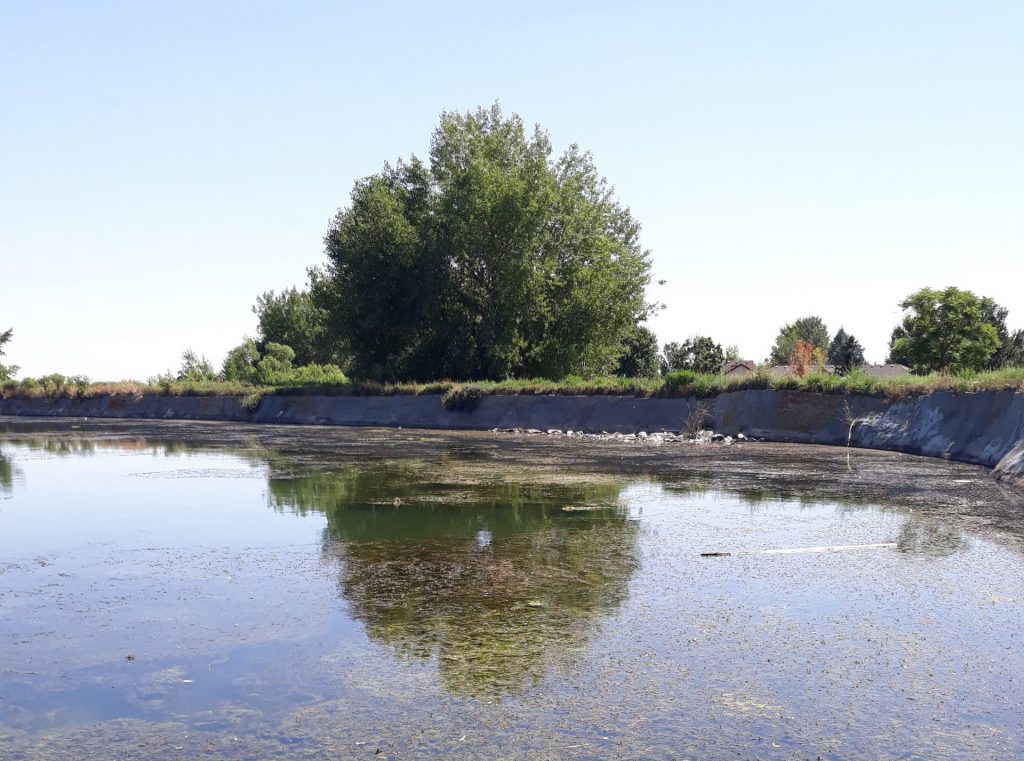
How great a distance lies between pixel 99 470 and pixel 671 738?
18564 mm

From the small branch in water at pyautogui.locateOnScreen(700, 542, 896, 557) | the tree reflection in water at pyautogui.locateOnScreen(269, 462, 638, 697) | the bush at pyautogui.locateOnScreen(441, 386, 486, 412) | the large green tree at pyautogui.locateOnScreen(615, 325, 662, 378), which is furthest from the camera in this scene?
the large green tree at pyautogui.locateOnScreen(615, 325, 662, 378)

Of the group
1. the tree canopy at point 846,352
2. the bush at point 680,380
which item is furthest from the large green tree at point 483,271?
the tree canopy at point 846,352

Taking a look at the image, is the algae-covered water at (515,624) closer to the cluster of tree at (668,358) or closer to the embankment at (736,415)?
the embankment at (736,415)

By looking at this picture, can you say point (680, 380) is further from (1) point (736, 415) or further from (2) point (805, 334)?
(2) point (805, 334)

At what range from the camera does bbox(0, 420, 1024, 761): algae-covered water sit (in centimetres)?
514

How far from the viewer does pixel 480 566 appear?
31.2 ft

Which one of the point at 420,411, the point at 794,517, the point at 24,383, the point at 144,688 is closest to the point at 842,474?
the point at 794,517

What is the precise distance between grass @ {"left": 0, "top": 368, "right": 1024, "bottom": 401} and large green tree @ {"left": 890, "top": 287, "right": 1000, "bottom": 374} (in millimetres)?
40097

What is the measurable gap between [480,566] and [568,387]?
28112 millimetres

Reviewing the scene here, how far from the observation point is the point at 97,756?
15.9ft

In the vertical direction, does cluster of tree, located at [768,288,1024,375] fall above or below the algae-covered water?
above

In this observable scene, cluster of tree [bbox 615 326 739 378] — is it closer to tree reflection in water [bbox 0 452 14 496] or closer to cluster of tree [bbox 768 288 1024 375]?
cluster of tree [bbox 768 288 1024 375]

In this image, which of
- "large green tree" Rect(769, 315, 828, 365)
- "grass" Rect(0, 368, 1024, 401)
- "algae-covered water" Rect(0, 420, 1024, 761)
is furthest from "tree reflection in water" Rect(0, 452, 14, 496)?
"large green tree" Rect(769, 315, 828, 365)

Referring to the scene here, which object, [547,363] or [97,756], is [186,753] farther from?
[547,363]
